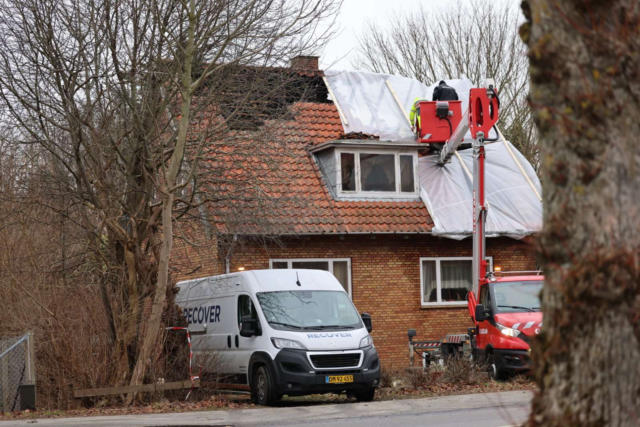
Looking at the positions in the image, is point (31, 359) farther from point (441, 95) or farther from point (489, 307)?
point (441, 95)

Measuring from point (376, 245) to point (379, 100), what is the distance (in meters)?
5.46

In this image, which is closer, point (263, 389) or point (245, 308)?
point (263, 389)

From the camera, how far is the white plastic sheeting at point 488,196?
23.6 m

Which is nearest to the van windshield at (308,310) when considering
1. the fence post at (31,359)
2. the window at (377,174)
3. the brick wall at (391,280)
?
the fence post at (31,359)

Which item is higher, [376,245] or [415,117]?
[415,117]

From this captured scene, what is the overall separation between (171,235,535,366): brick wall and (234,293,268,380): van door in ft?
20.1

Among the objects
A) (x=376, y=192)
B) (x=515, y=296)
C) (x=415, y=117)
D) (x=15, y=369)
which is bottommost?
(x=15, y=369)

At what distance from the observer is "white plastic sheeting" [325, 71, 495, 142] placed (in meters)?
25.6

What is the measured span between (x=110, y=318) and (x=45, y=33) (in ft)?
16.6

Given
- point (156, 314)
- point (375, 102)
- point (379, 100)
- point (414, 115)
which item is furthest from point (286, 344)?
point (379, 100)

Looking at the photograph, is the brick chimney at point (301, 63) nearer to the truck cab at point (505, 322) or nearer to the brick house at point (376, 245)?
the brick house at point (376, 245)

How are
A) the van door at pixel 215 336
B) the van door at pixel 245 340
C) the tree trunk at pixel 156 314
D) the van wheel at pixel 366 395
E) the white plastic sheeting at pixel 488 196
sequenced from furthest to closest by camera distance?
1. the white plastic sheeting at pixel 488 196
2. the van door at pixel 215 336
3. the van door at pixel 245 340
4. the van wheel at pixel 366 395
5. the tree trunk at pixel 156 314

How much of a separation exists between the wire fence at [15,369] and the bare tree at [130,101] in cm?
147

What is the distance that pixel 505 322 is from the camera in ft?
56.1
